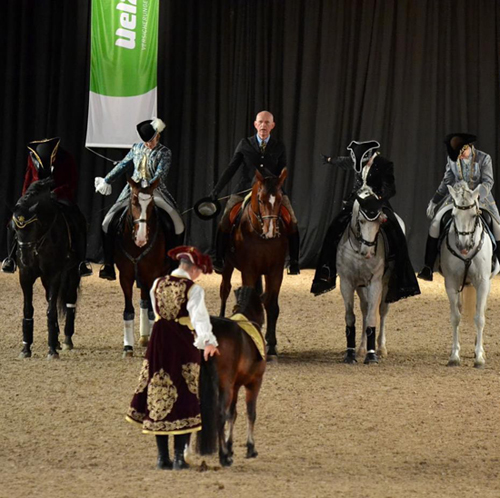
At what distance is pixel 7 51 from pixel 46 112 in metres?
1.06

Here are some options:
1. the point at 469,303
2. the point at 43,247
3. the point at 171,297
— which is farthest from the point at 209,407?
the point at 469,303

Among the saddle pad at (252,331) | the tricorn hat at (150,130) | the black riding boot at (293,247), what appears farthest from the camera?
the tricorn hat at (150,130)

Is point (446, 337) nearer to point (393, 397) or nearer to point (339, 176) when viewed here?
point (393, 397)

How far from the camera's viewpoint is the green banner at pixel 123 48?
14234 mm

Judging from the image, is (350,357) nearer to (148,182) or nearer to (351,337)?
(351,337)

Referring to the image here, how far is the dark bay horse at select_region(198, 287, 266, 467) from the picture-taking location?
5184 millimetres

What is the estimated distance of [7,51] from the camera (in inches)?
608

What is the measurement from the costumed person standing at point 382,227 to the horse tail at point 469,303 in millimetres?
471

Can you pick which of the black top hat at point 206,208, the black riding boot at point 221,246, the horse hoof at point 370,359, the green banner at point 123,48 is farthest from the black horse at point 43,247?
the green banner at point 123,48

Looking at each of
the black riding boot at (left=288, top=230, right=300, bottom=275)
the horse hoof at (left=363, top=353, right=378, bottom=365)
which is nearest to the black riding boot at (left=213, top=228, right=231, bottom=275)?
the black riding boot at (left=288, top=230, right=300, bottom=275)

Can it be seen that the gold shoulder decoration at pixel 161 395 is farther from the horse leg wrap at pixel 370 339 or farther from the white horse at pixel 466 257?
the white horse at pixel 466 257

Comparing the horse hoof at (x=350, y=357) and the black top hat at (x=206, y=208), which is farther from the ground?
the black top hat at (x=206, y=208)

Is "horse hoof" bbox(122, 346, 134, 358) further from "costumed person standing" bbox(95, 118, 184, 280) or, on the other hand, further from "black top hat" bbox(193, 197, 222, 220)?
"black top hat" bbox(193, 197, 222, 220)

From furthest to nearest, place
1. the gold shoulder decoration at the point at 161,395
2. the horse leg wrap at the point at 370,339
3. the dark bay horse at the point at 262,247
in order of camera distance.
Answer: the horse leg wrap at the point at 370,339 < the dark bay horse at the point at 262,247 < the gold shoulder decoration at the point at 161,395
